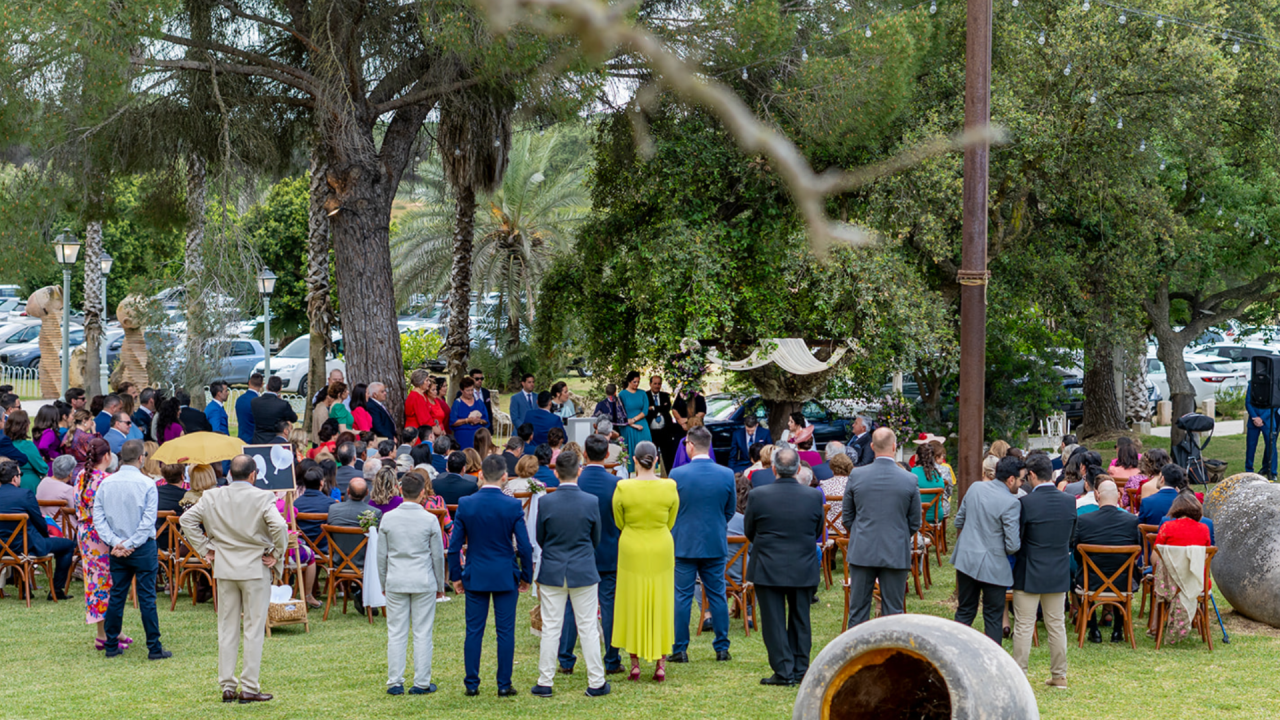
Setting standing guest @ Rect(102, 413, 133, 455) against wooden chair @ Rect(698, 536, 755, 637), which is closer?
wooden chair @ Rect(698, 536, 755, 637)

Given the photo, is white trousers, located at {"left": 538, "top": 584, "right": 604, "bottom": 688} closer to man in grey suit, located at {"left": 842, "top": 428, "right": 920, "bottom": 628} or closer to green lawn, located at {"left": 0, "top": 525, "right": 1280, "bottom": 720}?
green lawn, located at {"left": 0, "top": 525, "right": 1280, "bottom": 720}

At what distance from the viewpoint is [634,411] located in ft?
47.1

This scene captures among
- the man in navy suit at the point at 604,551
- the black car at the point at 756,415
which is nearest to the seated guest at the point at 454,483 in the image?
the man in navy suit at the point at 604,551

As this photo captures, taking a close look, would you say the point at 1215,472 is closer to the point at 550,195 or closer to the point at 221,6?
the point at 221,6

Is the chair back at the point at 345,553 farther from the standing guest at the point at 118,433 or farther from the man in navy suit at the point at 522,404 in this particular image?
the man in navy suit at the point at 522,404

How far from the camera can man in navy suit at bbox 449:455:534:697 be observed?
6.68 metres

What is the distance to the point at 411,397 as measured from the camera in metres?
13.2

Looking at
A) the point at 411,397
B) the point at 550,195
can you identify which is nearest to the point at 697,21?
the point at 411,397

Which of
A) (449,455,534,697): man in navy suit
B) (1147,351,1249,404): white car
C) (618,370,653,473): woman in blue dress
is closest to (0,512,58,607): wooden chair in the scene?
(449,455,534,697): man in navy suit

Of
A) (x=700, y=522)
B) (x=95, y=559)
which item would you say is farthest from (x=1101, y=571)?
(x=95, y=559)

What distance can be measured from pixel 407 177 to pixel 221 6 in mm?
9756

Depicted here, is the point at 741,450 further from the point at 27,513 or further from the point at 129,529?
the point at 129,529

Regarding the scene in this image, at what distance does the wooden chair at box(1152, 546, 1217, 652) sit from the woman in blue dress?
22.8ft

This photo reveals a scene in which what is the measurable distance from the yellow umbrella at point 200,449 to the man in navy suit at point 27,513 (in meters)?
1.04
